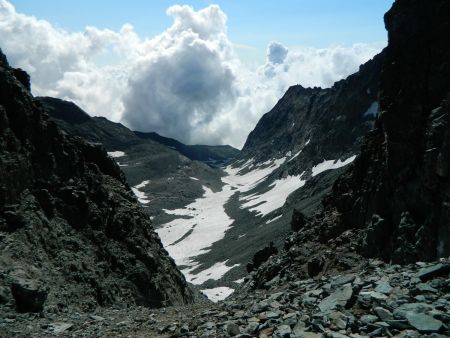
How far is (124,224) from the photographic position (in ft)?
144

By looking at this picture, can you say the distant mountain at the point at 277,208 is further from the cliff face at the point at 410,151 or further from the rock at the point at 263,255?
the cliff face at the point at 410,151

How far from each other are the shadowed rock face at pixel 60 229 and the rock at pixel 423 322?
17.4 m

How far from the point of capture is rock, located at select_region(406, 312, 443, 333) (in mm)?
11609

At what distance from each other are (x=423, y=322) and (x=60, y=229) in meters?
28.6

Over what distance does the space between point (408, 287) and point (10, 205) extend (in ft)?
82.8

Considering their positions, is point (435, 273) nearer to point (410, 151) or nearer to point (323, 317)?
point (323, 317)

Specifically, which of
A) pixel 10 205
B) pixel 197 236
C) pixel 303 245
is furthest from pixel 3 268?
pixel 197 236

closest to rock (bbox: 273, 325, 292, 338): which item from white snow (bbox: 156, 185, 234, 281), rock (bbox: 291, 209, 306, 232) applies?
rock (bbox: 291, 209, 306, 232)

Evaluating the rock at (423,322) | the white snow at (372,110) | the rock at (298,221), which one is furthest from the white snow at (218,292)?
the white snow at (372,110)

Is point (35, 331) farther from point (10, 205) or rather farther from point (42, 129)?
point (42, 129)

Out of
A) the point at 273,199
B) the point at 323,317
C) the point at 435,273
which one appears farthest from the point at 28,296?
the point at 273,199

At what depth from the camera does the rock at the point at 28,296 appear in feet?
73.5

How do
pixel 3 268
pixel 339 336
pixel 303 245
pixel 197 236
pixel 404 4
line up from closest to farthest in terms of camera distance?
1. pixel 339 336
2. pixel 3 268
3. pixel 404 4
4. pixel 303 245
5. pixel 197 236

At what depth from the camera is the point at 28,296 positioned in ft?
74.2
